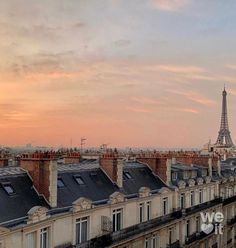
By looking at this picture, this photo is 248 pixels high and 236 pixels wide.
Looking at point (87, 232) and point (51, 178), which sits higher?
→ point (51, 178)

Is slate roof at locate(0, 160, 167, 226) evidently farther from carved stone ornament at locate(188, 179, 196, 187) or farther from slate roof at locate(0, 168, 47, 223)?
carved stone ornament at locate(188, 179, 196, 187)

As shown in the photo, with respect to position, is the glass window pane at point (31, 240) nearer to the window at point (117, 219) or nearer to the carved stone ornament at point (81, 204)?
the carved stone ornament at point (81, 204)

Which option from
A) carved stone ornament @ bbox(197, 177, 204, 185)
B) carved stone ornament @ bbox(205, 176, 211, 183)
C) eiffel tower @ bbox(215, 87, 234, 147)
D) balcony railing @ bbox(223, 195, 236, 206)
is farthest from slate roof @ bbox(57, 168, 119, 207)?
eiffel tower @ bbox(215, 87, 234, 147)

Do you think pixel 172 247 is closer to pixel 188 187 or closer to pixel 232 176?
pixel 188 187

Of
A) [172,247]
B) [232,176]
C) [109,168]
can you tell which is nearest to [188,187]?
[172,247]

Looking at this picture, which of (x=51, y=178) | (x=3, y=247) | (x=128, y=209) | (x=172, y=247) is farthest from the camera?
(x=172, y=247)

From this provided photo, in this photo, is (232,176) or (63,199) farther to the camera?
(232,176)

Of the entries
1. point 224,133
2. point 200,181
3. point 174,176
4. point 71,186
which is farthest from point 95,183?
point 224,133

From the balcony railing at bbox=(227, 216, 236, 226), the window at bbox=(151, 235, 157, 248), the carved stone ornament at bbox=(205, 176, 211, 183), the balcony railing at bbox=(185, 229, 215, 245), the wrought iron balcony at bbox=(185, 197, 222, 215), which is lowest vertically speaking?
the balcony railing at bbox=(227, 216, 236, 226)
